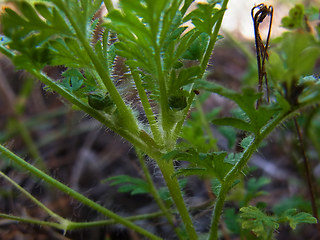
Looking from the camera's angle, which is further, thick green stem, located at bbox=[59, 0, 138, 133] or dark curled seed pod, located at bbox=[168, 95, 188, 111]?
dark curled seed pod, located at bbox=[168, 95, 188, 111]

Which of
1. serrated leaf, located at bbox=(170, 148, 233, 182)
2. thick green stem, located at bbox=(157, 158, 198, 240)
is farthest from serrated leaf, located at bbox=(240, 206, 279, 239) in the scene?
thick green stem, located at bbox=(157, 158, 198, 240)

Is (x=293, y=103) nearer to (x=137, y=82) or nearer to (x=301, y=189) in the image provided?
(x=137, y=82)

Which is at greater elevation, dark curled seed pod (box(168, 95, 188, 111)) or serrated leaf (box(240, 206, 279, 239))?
dark curled seed pod (box(168, 95, 188, 111))

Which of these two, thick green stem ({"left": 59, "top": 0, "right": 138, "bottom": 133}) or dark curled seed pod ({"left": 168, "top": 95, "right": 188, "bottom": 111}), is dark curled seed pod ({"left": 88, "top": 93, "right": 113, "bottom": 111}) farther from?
dark curled seed pod ({"left": 168, "top": 95, "right": 188, "bottom": 111})

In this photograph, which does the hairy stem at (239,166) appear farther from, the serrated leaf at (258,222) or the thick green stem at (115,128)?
the thick green stem at (115,128)

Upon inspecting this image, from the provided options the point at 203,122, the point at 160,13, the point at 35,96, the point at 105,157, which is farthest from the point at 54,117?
the point at 160,13

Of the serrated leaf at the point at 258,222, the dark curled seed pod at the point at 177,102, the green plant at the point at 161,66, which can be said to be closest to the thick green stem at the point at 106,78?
the green plant at the point at 161,66
